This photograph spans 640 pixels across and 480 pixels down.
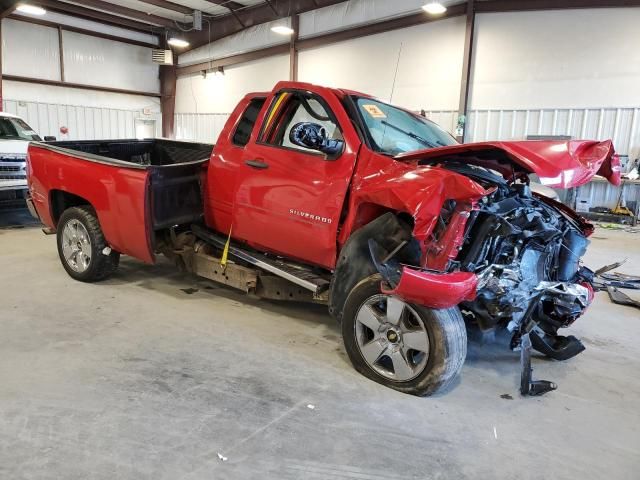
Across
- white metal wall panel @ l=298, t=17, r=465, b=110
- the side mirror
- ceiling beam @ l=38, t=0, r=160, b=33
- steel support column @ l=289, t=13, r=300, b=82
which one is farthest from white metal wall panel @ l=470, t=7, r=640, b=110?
ceiling beam @ l=38, t=0, r=160, b=33

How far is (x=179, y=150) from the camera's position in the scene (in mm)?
6164

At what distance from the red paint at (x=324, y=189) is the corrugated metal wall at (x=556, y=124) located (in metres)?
7.71

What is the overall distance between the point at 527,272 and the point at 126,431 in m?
2.47

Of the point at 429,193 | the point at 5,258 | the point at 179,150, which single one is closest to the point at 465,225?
the point at 429,193

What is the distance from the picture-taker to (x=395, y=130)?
3678 mm

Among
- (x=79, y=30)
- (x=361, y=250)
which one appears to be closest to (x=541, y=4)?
(x=361, y=250)

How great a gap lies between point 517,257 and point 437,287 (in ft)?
2.38

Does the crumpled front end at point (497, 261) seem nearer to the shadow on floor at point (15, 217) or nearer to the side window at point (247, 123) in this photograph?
the side window at point (247, 123)

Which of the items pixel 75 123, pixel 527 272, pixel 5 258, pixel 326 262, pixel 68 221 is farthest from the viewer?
pixel 75 123

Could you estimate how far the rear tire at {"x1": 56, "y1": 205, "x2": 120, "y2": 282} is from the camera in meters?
4.65

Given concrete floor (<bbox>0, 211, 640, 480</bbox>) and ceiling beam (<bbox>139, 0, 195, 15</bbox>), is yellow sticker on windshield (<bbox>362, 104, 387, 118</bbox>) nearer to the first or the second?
concrete floor (<bbox>0, 211, 640, 480</bbox>)

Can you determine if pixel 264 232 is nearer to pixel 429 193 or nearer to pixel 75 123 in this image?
pixel 429 193

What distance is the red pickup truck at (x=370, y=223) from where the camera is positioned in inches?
106

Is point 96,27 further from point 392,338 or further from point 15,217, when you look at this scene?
point 392,338
